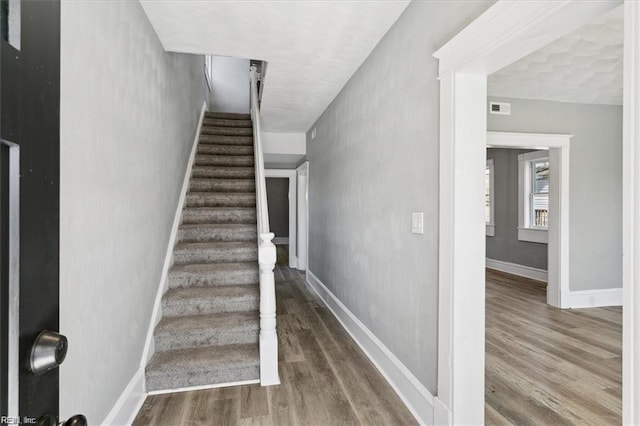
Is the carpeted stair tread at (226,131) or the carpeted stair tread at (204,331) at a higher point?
the carpeted stair tread at (226,131)

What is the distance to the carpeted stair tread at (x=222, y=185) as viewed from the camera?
159 inches

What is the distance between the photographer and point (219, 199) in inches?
155

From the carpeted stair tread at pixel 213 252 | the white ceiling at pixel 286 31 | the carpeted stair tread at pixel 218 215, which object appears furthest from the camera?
the carpeted stair tread at pixel 218 215

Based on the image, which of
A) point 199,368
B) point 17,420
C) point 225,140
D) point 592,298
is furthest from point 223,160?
point 592,298

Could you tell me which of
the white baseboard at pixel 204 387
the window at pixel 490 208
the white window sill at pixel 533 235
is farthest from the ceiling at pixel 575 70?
the white baseboard at pixel 204 387

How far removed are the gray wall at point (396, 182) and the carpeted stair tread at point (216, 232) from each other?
0.99 metres

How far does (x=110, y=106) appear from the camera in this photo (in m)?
1.68

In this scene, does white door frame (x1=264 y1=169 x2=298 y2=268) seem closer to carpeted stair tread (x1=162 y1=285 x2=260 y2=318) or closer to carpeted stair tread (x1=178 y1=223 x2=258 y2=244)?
carpeted stair tread (x1=178 y1=223 x2=258 y2=244)

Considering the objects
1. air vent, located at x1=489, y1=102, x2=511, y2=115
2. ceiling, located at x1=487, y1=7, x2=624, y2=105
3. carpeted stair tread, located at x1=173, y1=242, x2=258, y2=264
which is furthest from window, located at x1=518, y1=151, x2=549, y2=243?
carpeted stair tread, located at x1=173, y1=242, x2=258, y2=264

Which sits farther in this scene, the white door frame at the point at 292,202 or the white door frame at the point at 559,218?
the white door frame at the point at 292,202

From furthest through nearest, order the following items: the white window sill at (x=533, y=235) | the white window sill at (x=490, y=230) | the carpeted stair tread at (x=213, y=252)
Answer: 1. the white window sill at (x=490, y=230)
2. the white window sill at (x=533, y=235)
3. the carpeted stair tread at (x=213, y=252)

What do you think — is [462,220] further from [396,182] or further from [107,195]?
[107,195]

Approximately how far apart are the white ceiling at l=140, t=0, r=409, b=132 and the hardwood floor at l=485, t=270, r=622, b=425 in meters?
2.56
